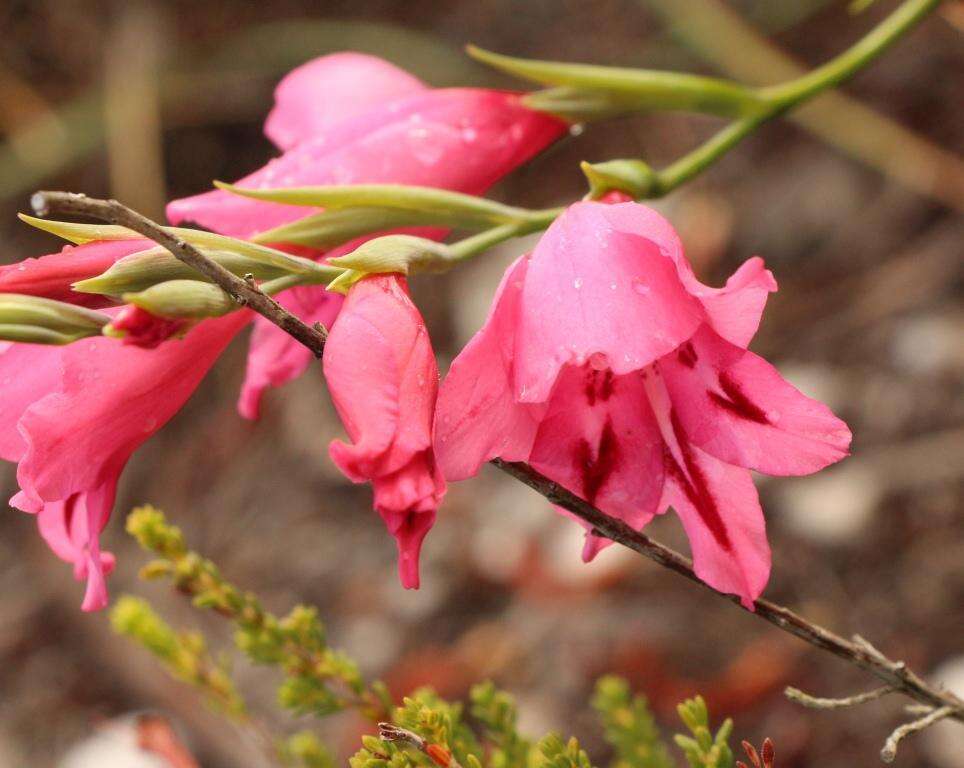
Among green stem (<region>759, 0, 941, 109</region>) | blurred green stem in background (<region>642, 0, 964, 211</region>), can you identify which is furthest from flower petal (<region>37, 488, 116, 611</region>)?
blurred green stem in background (<region>642, 0, 964, 211</region>)

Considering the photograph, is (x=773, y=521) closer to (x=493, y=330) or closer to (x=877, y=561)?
(x=877, y=561)

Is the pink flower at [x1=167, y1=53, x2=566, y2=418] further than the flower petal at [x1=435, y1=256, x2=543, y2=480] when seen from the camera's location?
Yes

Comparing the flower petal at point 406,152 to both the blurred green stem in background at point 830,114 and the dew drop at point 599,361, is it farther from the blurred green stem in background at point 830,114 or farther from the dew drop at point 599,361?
the blurred green stem in background at point 830,114

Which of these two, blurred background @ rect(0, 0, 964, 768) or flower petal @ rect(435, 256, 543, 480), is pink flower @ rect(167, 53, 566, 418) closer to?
flower petal @ rect(435, 256, 543, 480)

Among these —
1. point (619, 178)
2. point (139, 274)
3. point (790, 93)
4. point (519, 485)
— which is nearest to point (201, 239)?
point (139, 274)

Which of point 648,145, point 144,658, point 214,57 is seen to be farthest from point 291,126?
point 214,57
